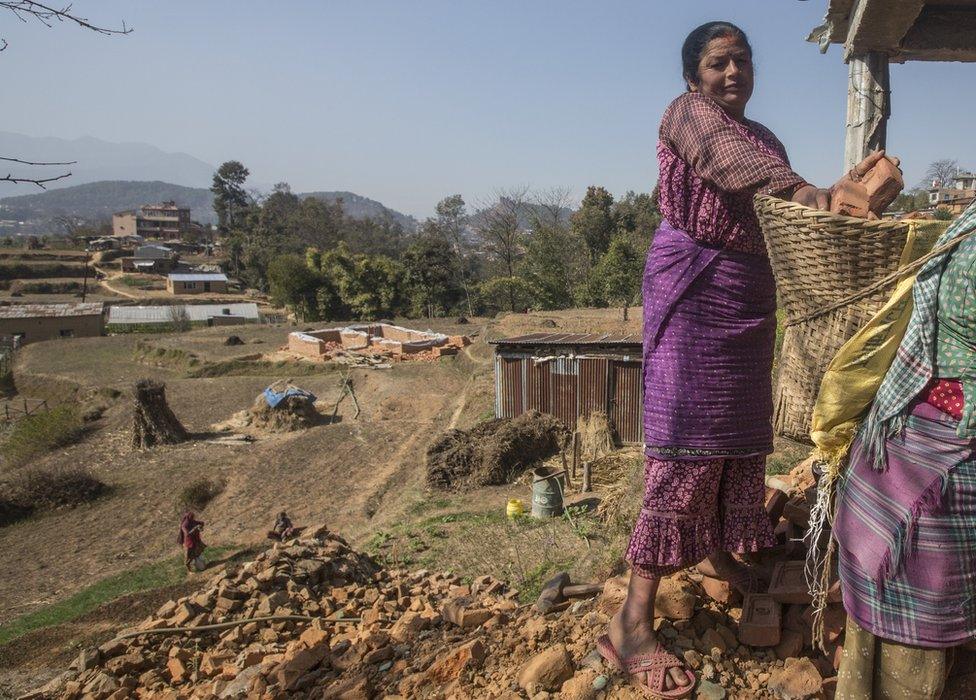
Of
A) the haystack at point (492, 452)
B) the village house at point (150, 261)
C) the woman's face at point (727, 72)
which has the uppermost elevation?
the village house at point (150, 261)

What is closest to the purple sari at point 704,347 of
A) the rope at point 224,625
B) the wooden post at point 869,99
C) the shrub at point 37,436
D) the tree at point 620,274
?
the wooden post at point 869,99

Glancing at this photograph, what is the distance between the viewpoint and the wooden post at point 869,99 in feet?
10.3

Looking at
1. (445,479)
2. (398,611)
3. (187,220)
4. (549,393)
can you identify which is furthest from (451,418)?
(187,220)

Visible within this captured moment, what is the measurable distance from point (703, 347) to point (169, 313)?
36.3m

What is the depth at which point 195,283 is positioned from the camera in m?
44.3

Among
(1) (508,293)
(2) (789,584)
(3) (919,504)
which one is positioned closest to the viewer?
(3) (919,504)

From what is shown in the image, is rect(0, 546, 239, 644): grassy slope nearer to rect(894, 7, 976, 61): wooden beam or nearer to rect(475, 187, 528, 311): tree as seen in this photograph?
rect(894, 7, 976, 61): wooden beam

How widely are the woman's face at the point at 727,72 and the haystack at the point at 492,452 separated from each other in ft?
28.8

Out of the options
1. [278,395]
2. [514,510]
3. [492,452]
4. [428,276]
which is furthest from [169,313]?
[514,510]

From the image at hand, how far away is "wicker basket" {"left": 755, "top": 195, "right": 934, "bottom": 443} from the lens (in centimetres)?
131

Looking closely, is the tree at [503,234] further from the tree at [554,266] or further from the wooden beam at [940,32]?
the wooden beam at [940,32]

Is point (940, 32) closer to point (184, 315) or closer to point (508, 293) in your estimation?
point (508, 293)

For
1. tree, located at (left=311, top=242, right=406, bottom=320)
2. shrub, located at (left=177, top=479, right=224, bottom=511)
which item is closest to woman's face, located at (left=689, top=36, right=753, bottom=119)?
shrub, located at (left=177, top=479, right=224, bottom=511)

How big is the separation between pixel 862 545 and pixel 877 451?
0.73ft
